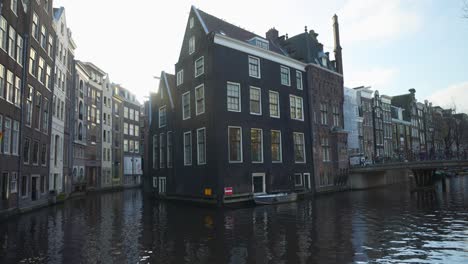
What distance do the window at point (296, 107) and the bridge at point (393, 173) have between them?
14.8 m

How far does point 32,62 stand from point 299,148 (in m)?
29.2

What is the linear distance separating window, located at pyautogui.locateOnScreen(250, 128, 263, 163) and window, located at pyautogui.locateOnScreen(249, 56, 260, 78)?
608 centimetres

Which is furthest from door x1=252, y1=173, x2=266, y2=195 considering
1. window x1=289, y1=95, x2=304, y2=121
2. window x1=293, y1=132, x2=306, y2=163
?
window x1=289, y1=95, x2=304, y2=121

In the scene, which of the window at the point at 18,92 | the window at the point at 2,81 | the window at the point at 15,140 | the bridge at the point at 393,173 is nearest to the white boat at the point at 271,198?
the bridge at the point at 393,173

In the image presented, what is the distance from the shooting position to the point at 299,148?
133ft

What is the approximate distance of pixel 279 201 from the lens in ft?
106

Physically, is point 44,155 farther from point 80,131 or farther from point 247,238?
point 247,238

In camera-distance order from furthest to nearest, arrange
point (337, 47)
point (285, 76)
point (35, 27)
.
A: point (337, 47)
point (285, 76)
point (35, 27)

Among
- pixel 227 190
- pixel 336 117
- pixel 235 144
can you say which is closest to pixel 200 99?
pixel 235 144

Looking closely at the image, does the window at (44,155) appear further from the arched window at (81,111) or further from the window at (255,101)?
the window at (255,101)

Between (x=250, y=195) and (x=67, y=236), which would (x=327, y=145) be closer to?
(x=250, y=195)

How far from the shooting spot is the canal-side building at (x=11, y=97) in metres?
24.0

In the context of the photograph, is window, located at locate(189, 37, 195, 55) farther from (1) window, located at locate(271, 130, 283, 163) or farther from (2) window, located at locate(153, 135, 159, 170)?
(2) window, located at locate(153, 135, 159, 170)

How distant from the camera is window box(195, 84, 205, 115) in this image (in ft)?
113
